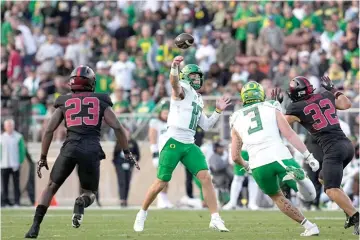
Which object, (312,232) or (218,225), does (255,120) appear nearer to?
(312,232)

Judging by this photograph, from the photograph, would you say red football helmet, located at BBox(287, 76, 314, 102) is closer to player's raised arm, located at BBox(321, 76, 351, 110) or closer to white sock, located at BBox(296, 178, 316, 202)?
player's raised arm, located at BBox(321, 76, 351, 110)

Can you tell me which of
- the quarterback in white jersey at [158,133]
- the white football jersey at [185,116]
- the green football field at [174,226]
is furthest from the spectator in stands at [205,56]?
the white football jersey at [185,116]

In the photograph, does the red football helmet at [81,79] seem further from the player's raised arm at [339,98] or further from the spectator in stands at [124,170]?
the spectator in stands at [124,170]

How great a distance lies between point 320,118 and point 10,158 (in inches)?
389

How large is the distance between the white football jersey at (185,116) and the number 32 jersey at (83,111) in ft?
5.24

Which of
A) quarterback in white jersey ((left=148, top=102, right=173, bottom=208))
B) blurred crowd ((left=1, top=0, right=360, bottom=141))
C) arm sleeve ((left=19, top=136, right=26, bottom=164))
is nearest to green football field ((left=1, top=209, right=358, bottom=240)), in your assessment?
quarterback in white jersey ((left=148, top=102, right=173, bottom=208))

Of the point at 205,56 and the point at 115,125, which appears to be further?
the point at 205,56

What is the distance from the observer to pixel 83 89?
1151 centimetres

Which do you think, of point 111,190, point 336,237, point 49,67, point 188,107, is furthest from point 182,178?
point 336,237

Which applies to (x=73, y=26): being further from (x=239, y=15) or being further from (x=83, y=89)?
(x=83, y=89)

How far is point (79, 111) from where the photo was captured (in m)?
11.3

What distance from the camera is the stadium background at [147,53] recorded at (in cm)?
2178

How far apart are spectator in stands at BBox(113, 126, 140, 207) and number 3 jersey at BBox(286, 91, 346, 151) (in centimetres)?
837

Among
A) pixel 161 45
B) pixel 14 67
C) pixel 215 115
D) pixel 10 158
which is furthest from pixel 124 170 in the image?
pixel 215 115
